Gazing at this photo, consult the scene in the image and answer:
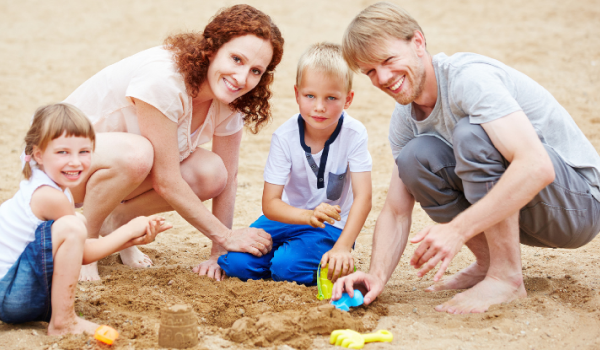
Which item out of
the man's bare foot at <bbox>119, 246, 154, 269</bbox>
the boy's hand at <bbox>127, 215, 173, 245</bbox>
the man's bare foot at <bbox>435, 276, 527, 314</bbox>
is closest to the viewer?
the boy's hand at <bbox>127, 215, 173, 245</bbox>

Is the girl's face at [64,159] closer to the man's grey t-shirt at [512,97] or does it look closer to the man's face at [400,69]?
the man's face at [400,69]

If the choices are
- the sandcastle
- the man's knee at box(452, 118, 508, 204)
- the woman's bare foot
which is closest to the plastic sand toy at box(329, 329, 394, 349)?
the sandcastle

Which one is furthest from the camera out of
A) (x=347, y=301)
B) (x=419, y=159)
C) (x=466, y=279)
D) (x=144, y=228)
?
(x=466, y=279)

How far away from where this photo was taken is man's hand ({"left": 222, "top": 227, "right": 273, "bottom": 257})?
10.3ft

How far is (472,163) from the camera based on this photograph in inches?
98.7

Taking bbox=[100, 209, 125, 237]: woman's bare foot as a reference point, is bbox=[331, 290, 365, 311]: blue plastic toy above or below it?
below

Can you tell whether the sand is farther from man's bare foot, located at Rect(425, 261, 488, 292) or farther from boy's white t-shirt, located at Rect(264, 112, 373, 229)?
boy's white t-shirt, located at Rect(264, 112, 373, 229)

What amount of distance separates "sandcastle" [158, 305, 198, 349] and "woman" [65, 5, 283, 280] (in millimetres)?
968

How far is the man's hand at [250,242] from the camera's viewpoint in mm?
3148

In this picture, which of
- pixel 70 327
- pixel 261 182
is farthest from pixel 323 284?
pixel 261 182

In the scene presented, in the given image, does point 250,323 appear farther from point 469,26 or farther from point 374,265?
point 469,26

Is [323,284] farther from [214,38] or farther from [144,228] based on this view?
[214,38]

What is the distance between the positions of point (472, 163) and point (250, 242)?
4.17 ft

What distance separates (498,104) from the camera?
2400 millimetres
